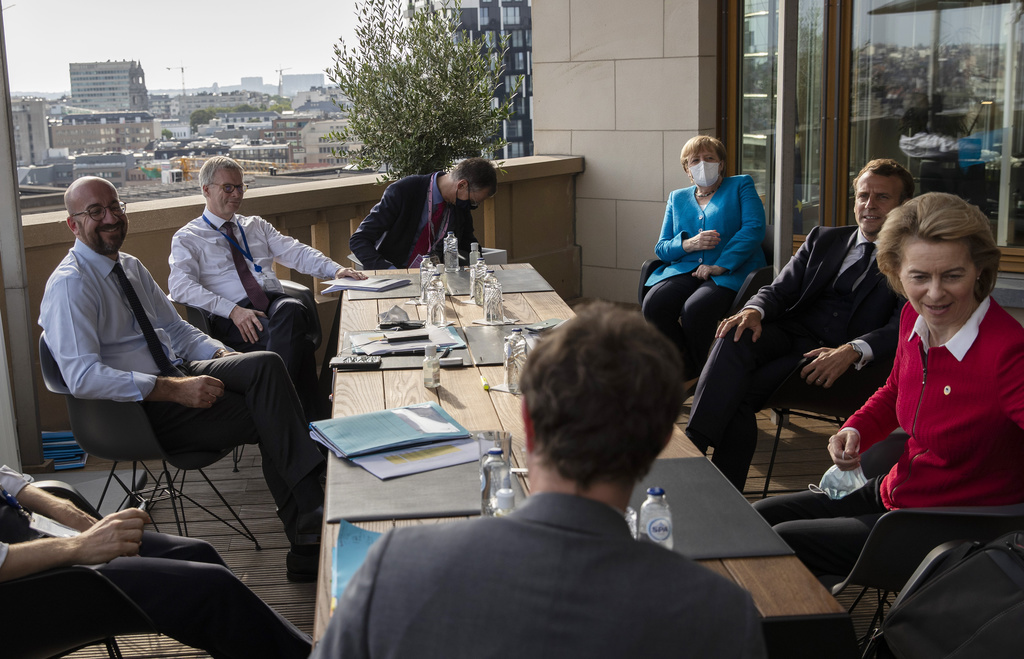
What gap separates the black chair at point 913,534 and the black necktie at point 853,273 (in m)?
1.68

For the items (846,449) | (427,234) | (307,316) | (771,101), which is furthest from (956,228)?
(771,101)

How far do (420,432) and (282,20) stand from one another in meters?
6.76

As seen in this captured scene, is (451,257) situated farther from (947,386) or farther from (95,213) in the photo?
(947,386)

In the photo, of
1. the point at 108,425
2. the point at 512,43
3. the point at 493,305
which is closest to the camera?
the point at 108,425

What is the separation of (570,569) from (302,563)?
228cm

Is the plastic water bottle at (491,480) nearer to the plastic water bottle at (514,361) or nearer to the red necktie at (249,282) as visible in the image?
the plastic water bottle at (514,361)

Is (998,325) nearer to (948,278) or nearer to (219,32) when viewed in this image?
(948,278)

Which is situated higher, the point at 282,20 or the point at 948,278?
the point at 282,20

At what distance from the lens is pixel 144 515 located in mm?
2080

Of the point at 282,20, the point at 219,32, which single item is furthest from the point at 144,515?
the point at 219,32

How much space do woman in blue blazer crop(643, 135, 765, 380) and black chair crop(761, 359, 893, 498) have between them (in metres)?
1.15

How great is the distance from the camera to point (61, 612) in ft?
5.97

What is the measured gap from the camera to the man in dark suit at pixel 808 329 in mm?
3219

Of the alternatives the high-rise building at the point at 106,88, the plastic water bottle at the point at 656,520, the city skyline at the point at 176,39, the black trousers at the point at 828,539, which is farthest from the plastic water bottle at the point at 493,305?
the high-rise building at the point at 106,88
